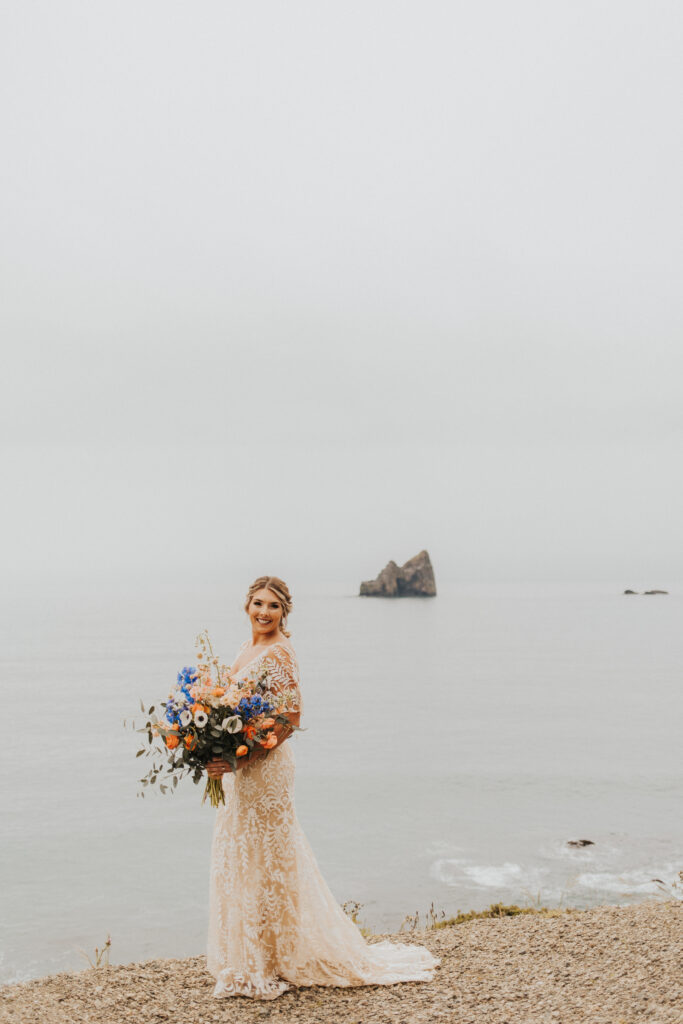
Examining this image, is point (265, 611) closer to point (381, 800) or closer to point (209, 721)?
point (209, 721)

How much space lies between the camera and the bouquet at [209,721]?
541 centimetres

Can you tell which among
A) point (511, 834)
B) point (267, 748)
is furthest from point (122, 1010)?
point (511, 834)

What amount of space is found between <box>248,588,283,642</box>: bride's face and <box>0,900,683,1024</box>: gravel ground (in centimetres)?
280

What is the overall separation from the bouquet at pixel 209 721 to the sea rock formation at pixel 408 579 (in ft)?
461

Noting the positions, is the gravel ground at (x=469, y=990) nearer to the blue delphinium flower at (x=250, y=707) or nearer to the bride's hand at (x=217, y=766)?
the bride's hand at (x=217, y=766)

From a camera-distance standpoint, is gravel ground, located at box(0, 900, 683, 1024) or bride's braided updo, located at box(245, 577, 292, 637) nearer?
gravel ground, located at box(0, 900, 683, 1024)

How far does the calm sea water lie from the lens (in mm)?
13492

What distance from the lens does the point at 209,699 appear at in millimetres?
5535

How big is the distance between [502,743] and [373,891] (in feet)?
56.7

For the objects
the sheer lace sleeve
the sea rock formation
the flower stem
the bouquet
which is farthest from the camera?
the sea rock formation

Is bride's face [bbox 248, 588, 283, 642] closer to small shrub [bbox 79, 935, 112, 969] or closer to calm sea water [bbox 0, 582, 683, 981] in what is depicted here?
small shrub [bbox 79, 935, 112, 969]

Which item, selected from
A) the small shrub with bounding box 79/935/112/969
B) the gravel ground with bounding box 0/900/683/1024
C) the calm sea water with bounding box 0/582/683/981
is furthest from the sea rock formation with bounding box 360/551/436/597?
the gravel ground with bounding box 0/900/683/1024

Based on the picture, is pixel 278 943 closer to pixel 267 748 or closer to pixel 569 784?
pixel 267 748

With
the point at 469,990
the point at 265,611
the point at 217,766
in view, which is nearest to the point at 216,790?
the point at 217,766
